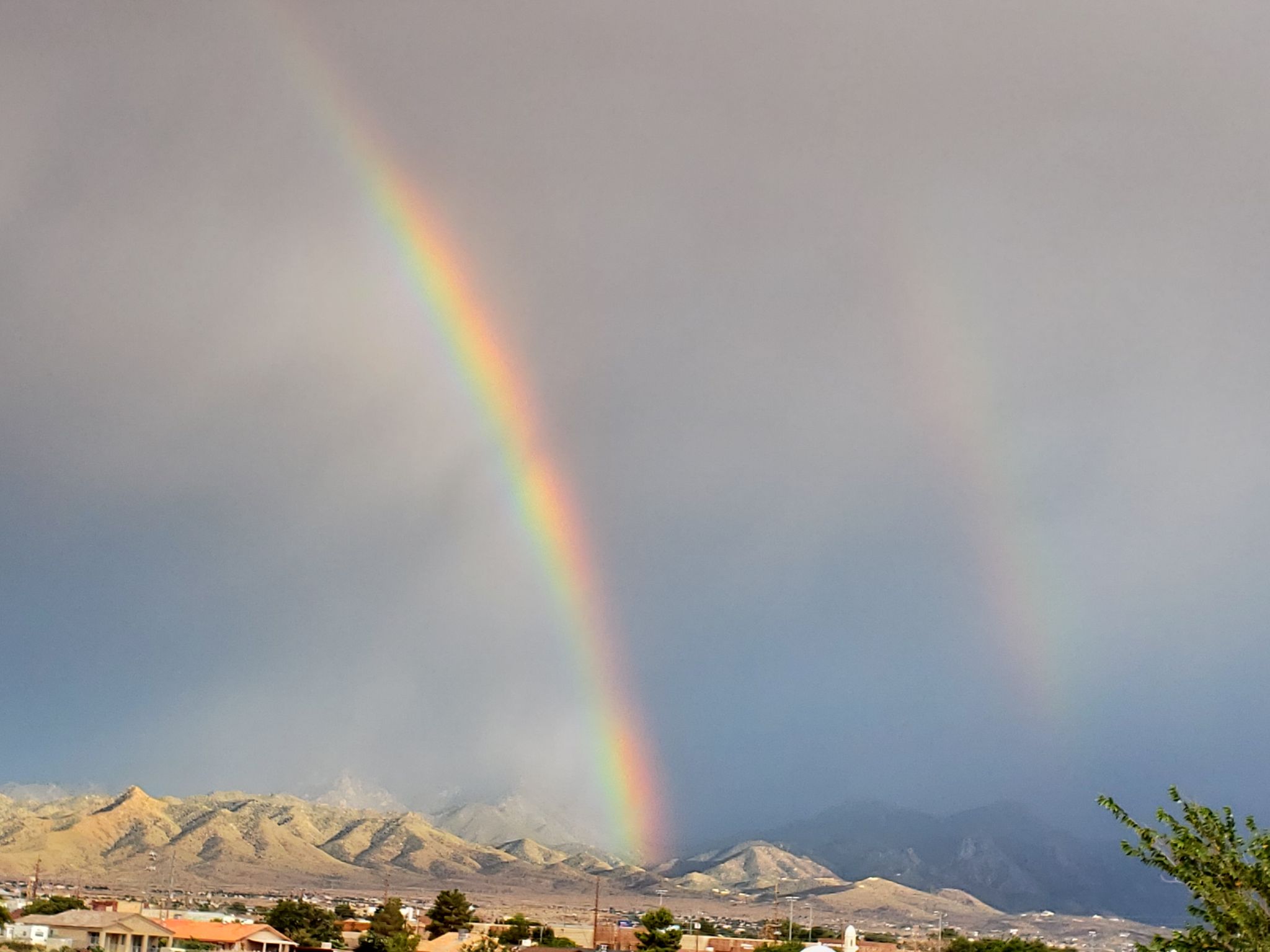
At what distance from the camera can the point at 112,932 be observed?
104 meters

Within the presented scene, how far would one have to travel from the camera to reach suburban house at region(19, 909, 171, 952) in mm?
103500

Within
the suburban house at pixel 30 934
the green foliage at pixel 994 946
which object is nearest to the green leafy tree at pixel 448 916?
the suburban house at pixel 30 934

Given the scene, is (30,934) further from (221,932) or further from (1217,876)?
(1217,876)

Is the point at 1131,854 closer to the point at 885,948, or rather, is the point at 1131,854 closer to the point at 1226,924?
the point at 1226,924

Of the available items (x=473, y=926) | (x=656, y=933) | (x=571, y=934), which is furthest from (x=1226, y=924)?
(x=571, y=934)

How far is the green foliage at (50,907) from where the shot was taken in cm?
11738

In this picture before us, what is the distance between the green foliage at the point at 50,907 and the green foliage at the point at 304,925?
18.4m

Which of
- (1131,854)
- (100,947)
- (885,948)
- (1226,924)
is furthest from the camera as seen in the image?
(885,948)

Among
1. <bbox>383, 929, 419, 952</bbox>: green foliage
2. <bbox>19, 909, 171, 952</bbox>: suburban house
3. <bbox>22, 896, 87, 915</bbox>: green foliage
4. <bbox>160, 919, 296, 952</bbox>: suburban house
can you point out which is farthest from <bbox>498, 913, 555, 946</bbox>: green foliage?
<bbox>22, 896, 87, 915</bbox>: green foliage

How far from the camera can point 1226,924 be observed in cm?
1662

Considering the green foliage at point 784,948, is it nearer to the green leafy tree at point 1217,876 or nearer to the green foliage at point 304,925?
the green foliage at point 304,925

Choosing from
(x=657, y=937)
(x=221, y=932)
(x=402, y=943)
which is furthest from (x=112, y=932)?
(x=657, y=937)

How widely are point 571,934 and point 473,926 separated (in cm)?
2057

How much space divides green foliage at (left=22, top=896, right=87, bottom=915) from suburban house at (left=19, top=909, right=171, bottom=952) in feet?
26.2
